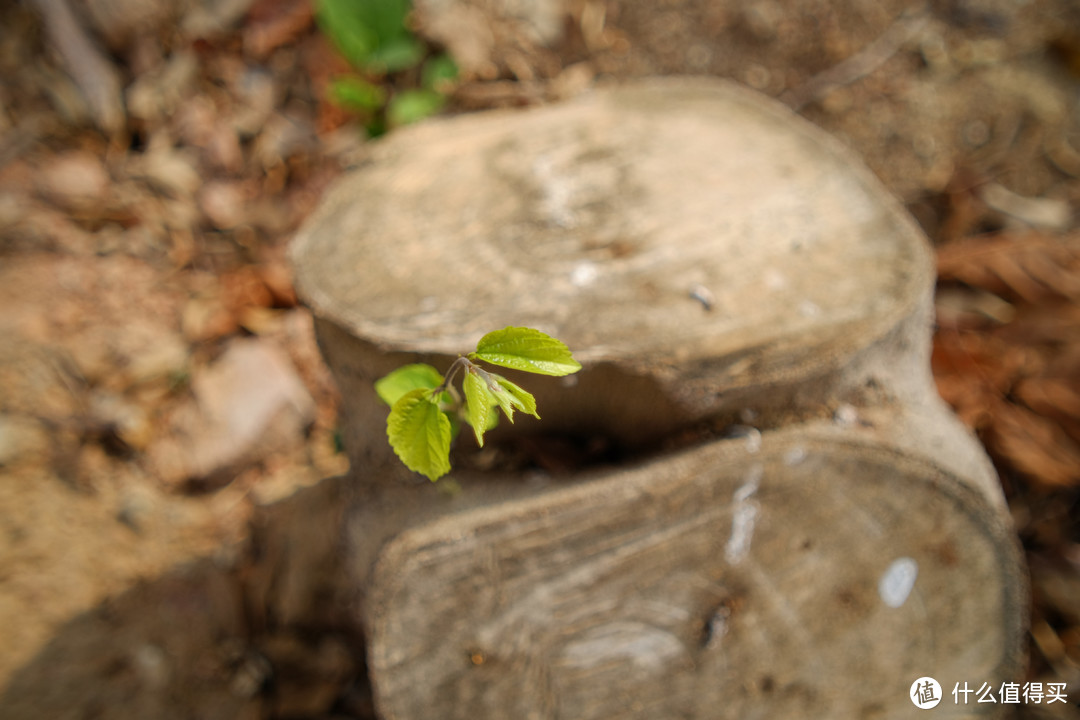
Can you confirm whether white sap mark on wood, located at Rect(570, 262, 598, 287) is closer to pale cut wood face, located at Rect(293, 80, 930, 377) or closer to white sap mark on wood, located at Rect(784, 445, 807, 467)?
pale cut wood face, located at Rect(293, 80, 930, 377)

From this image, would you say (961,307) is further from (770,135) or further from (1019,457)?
(770,135)

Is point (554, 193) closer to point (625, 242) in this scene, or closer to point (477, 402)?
point (625, 242)

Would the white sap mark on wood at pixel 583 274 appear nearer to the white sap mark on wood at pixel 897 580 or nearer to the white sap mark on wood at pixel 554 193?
the white sap mark on wood at pixel 554 193

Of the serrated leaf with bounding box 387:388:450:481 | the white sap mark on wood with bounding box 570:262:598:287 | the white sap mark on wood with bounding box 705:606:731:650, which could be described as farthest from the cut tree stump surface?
the white sap mark on wood with bounding box 705:606:731:650

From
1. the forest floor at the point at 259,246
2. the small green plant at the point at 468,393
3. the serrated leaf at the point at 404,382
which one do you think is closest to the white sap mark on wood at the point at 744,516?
the small green plant at the point at 468,393

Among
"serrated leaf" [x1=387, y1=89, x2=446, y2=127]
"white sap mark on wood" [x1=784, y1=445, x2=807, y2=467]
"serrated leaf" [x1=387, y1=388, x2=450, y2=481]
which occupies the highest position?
"serrated leaf" [x1=387, y1=388, x2=450, y2=481]

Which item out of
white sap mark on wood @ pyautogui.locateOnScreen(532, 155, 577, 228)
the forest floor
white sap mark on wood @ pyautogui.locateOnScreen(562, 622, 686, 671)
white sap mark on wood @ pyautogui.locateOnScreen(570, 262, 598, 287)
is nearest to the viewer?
white sap mark on wood @ pyautogui.locateOnScreen(562, 622, 686, 671)
